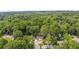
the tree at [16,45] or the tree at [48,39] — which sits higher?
the tree at [48,39]

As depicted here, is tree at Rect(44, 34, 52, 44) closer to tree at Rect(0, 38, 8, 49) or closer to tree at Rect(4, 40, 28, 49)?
tree at Rect(4, 40, 28, 49)

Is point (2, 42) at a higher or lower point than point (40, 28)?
lower

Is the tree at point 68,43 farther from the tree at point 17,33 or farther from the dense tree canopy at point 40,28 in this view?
the tree at point 17,33

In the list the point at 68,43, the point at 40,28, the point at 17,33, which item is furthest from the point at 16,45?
the point at 68,43

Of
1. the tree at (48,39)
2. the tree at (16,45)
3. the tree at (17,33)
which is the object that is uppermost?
the tree at (17,33)

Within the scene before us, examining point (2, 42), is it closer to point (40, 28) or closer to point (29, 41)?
point (29, 41)

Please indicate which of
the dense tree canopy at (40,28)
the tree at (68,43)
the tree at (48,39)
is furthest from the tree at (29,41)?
the tree at (68,43)

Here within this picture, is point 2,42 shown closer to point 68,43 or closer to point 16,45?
point 16,45

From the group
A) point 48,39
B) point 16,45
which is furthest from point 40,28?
point 16,45

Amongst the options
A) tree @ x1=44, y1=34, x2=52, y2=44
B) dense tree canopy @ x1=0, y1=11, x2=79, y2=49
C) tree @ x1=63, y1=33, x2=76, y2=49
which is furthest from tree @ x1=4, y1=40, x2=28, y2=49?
tree @ x1=63, y1=33, x2=76, y2=49
